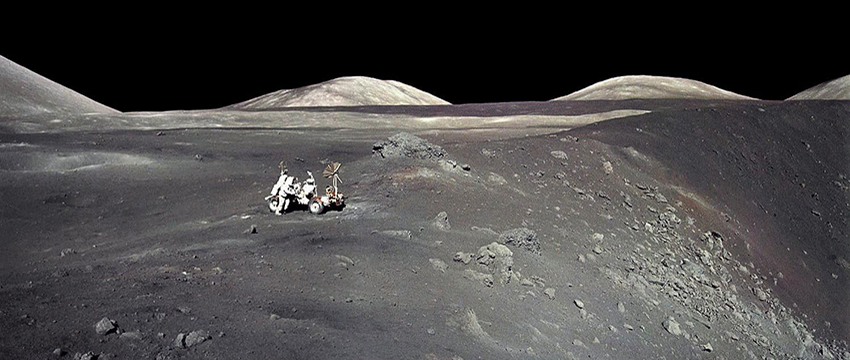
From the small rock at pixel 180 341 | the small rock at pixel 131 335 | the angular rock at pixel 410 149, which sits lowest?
the small rock at pixel 180 341

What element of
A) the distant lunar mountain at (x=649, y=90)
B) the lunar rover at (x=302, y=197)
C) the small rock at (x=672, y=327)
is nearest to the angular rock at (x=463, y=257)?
the lunar rover at (x=302, y=197)

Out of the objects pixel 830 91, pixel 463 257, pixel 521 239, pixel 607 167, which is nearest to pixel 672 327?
pixel 521 239

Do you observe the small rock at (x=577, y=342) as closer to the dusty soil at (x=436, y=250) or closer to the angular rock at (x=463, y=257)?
the dusty soil at (x=436, y=250)

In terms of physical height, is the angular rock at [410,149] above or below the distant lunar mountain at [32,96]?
below

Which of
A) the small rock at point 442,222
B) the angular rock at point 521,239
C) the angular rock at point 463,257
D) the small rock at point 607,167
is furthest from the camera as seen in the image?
the small rock at point 607,167

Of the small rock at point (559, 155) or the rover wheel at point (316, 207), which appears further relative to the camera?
the small rock at point (559, 155)
